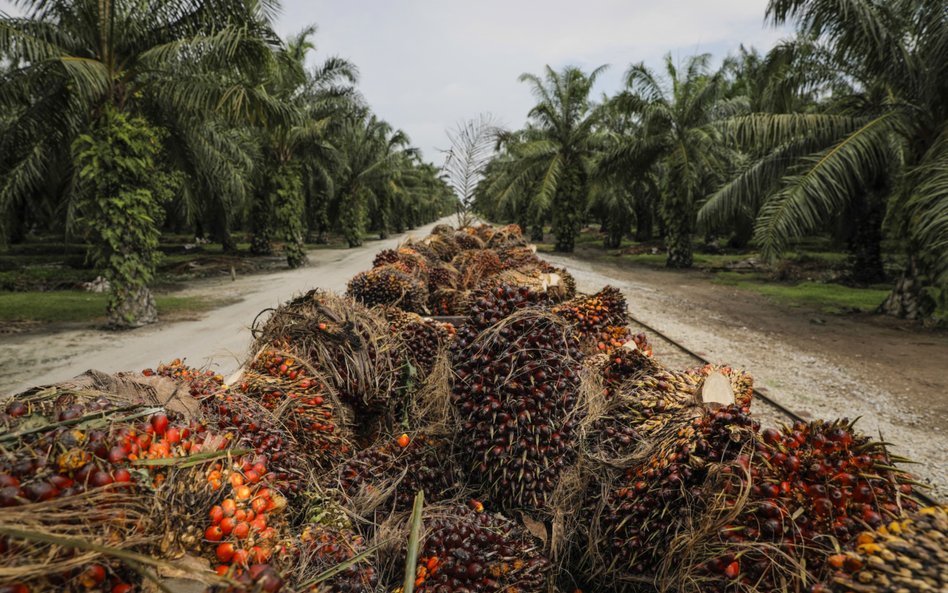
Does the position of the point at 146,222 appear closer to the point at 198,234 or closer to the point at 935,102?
the point at 935,102

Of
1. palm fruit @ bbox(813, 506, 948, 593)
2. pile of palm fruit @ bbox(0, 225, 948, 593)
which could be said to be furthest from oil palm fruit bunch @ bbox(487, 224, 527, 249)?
palm fruit @ bbox(813, 506, 948, 593)

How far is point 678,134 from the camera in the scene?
1689 centimetres

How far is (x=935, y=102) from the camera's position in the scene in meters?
8.19

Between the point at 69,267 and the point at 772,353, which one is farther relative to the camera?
the point at 69,267

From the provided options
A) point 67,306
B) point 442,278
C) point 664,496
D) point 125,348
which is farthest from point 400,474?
point 67,306

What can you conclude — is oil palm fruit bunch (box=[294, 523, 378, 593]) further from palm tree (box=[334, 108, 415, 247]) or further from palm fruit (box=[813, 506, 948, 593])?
palm tree (box=[334, 108, 415, 247])

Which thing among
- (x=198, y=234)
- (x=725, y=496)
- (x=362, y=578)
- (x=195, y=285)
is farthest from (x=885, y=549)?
(x=198, y=234)

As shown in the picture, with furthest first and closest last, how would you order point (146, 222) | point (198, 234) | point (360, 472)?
point (198, 234), point (146, 222), point (360, 472)

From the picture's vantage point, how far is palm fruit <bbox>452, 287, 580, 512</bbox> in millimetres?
2002

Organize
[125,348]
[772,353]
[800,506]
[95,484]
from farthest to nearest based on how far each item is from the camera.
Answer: [125,348]
[772,353]
[800,506]
[95,484]

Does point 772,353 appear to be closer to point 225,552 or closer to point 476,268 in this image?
point 476,268

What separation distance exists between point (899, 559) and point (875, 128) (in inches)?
388

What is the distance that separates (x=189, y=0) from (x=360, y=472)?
8.94 m

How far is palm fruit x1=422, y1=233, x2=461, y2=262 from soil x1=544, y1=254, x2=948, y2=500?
324cm
